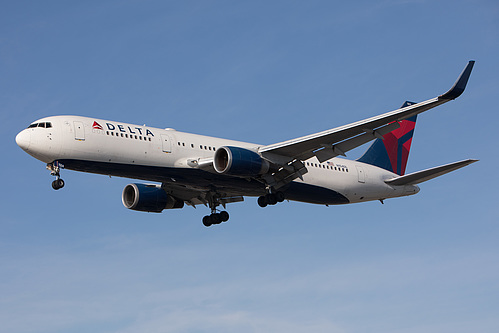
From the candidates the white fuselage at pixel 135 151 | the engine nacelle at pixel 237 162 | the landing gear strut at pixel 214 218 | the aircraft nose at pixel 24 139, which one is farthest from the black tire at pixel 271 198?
the aircraft nose at pixel 24 139

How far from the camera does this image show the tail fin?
45.7 metres

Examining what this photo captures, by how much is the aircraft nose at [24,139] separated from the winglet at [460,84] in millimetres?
19475

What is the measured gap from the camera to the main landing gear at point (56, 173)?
35000 millimetres

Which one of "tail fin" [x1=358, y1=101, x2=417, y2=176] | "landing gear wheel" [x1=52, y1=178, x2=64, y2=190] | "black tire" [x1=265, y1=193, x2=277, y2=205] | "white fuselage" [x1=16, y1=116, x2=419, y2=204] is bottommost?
"landing gear wheel" [x1=52, y1=178, x2=64, y2=190]

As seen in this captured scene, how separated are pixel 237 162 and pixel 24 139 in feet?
34.0

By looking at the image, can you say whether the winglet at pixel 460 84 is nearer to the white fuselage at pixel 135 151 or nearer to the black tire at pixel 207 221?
the white fuselage at pixel 135 151

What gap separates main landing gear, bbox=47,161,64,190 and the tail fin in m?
19.4

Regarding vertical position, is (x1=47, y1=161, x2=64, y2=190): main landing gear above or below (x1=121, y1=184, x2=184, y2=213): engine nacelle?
below

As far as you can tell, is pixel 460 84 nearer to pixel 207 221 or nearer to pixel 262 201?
pixel 262 201

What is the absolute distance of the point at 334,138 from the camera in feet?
119

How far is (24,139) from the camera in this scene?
3469cm

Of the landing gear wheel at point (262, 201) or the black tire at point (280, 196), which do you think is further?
the landing gear wheel at point (262, 201)

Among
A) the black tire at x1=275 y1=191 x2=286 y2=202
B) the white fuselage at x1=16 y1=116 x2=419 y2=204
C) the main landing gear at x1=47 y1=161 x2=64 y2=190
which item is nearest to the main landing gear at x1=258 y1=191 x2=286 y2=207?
the black tire at x1=275 y1=191 x2=286 y2=202

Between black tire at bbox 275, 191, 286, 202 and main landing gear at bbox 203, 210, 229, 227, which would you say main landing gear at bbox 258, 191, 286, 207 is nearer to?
black tire at bbox 275, 191, 286, 202
